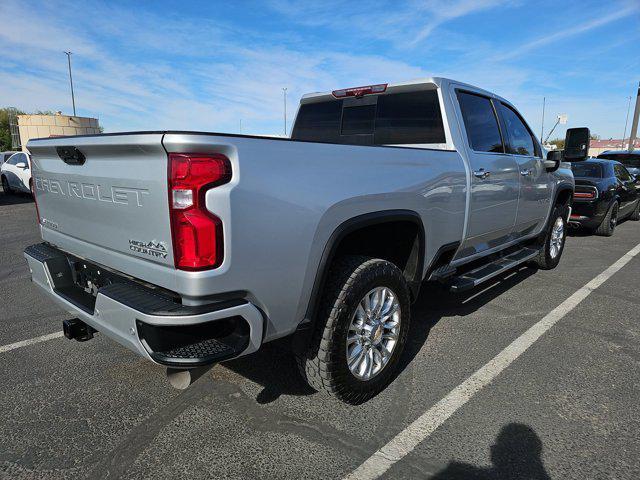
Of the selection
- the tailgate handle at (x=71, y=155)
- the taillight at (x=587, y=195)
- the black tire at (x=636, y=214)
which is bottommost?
the black tire at (x=636, y=214)

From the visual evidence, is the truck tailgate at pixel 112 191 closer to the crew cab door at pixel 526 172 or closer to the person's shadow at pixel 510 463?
the person's shadow at pixel 510 463

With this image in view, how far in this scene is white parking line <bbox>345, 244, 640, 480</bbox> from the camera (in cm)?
220

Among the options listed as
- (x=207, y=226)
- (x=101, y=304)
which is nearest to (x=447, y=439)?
(x=207, y=226)

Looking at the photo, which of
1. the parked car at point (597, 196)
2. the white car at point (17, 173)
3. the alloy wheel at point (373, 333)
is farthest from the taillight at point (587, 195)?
the white car at point (17, 173)

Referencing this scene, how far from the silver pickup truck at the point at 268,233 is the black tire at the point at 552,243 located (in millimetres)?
2199

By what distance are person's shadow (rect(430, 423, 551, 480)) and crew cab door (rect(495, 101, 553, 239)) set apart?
2.56 metres

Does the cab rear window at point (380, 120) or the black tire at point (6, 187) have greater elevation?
the cab rear window at point (380, 120)

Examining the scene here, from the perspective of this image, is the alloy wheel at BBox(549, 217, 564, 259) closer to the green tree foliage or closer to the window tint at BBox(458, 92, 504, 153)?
the window tint at BBox(458, 92, 504, 153)

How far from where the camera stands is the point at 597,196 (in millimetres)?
8133

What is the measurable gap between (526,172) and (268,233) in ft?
11.3

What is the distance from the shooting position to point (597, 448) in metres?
2.33

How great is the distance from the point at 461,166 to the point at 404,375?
1583 mm

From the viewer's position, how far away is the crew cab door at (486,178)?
11.8 feet

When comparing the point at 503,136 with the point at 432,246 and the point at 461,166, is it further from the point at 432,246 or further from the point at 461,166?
the point at 432,246
